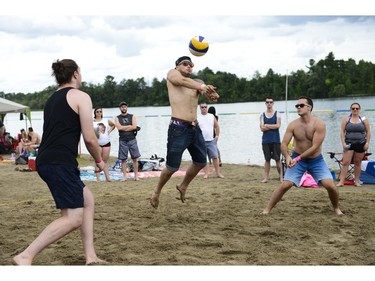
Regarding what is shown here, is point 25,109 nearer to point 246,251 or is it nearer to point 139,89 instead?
point 246,251

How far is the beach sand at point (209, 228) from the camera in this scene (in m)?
4.52

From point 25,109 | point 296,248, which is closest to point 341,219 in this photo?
point 296,248

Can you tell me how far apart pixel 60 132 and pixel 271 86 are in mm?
61615

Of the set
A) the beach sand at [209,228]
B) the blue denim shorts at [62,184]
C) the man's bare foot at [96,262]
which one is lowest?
the beach sand at [209,228]

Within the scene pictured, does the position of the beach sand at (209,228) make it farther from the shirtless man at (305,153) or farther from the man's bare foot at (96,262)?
the shirtless man at (305,153)

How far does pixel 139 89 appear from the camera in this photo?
66.4 metres

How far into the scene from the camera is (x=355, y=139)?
378 inches

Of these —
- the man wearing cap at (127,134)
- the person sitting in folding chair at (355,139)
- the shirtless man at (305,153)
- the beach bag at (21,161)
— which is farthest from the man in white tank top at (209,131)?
the beach bag at (21,161)

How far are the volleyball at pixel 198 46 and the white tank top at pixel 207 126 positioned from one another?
4234mm

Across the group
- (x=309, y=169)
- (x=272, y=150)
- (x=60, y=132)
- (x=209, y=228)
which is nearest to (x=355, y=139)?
(x=272, y=150)

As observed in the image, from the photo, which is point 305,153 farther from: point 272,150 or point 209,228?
point 272,150

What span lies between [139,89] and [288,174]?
200 ft

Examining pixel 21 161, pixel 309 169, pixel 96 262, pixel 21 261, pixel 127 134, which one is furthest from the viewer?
pixel 21 161

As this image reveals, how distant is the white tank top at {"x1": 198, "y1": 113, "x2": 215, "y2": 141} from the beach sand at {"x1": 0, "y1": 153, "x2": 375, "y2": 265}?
181cm
